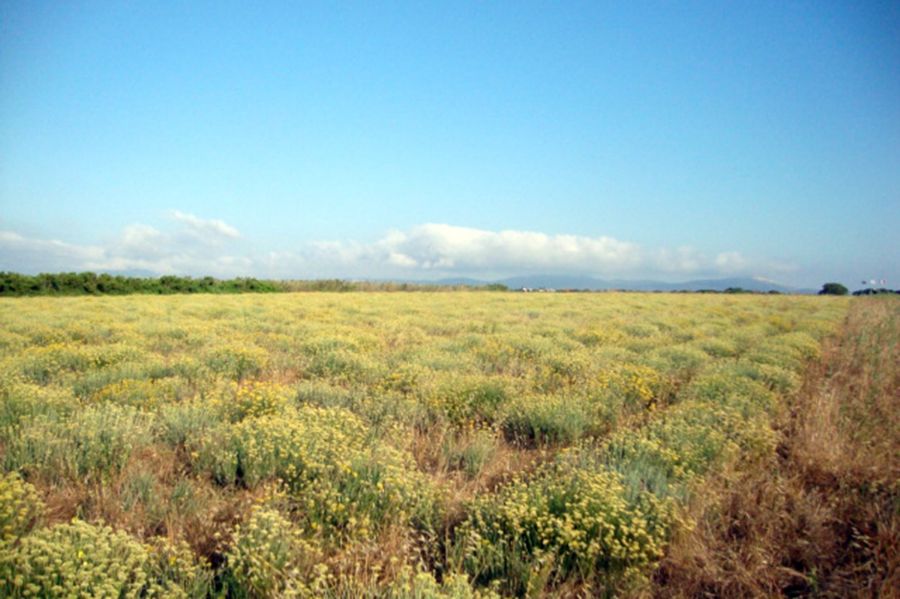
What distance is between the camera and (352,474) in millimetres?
3740

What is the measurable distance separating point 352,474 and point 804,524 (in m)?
3.53

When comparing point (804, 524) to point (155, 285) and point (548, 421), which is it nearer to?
point (548, 421)

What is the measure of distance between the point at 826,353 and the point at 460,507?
11661 mm

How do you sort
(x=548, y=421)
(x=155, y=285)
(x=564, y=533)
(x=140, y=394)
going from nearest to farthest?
(x=564, y=533) < (x=548, y=421) < (x=140, y=394) < (x=155, y=285)

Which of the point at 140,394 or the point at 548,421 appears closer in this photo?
the point at 548,421

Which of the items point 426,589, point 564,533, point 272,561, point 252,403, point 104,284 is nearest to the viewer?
point 426,589

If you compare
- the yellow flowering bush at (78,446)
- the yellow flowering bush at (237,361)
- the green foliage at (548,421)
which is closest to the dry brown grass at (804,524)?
the green foliage at (548,421)

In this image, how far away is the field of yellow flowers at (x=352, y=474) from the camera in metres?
2.76

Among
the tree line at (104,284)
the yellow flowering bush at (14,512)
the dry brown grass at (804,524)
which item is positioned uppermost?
the tree line at (104,284)

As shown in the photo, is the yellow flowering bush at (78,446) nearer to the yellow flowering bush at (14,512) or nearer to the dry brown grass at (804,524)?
the yellow flowering bush at (14,512)

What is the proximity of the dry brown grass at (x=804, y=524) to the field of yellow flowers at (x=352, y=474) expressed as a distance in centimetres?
19

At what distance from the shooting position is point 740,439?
4688 millimetres

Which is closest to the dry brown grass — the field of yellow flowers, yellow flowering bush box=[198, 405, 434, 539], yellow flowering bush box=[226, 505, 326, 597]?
the field of yellow flowers

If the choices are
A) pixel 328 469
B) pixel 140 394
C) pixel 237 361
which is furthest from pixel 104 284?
pixel 328 469
